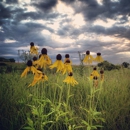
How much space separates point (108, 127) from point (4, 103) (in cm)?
206

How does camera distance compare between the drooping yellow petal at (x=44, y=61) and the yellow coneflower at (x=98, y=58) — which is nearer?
the drooping yellow petal at (x=44, y=61)

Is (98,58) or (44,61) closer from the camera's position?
(44,61)

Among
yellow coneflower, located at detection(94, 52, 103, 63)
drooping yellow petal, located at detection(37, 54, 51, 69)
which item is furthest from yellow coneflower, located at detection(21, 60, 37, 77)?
yellow coneflower, located at detection(94, 52, 103, 63)

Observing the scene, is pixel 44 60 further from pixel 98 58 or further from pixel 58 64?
pixel 98 58

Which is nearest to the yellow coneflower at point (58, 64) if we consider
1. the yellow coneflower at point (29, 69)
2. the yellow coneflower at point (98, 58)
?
the yellow coneflower at point (29, 69)

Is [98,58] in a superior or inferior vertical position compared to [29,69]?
superior

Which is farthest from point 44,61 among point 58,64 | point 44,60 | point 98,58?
point 98,58

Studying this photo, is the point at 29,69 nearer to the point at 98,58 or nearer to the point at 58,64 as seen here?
the point at 58,64

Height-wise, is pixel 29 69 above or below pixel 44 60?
below

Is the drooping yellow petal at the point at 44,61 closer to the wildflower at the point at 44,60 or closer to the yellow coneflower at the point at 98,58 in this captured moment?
the wildflower at the point at 44,60

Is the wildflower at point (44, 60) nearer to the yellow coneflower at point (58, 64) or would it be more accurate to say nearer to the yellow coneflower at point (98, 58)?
the yellow coneflower at point (58, 64)

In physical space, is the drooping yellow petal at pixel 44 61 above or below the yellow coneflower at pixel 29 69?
above

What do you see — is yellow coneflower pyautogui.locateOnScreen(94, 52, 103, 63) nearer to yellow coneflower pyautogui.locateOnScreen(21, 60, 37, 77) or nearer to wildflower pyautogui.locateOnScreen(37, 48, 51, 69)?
wildflower pyautogui.locateOnScreen(37, 48, 51, 69)

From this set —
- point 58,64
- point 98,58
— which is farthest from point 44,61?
point 98,58
